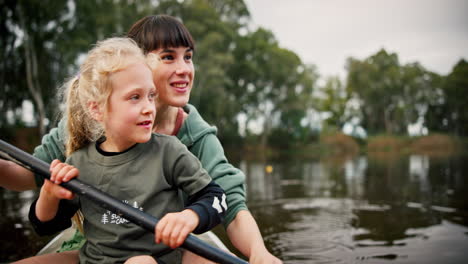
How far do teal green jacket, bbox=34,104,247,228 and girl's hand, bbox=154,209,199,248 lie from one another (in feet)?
1.68

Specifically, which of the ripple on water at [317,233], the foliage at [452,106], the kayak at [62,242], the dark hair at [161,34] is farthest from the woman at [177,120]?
Result: the foliage at [452,106]

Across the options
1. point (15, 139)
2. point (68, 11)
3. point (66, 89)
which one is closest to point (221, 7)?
point (68, 11)

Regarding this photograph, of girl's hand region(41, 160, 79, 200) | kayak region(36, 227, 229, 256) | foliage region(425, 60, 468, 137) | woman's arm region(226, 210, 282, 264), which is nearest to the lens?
girl's hand region(41, 160, 79, 200)

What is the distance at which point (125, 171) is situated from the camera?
4.60 ft

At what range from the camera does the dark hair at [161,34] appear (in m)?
1.88

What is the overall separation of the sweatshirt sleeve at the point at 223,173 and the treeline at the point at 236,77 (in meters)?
0.73

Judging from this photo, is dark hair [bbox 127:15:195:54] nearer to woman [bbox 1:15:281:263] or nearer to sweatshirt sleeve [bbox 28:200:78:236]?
woman [bbox 1:15:281:263]

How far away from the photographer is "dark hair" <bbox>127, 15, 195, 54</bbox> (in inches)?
74.2

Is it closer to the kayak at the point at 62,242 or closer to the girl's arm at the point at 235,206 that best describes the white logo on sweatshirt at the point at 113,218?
the girl's arm at the point at 235,206

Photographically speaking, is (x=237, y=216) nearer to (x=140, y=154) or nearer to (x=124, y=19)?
(x=140, y=154)

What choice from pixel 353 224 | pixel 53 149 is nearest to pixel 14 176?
pixel 53 149

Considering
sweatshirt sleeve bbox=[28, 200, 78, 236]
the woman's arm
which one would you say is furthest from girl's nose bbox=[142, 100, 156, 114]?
the woman's arm

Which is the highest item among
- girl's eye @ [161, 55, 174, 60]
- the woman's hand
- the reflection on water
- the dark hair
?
the dark hair

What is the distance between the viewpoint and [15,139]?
650 inches
